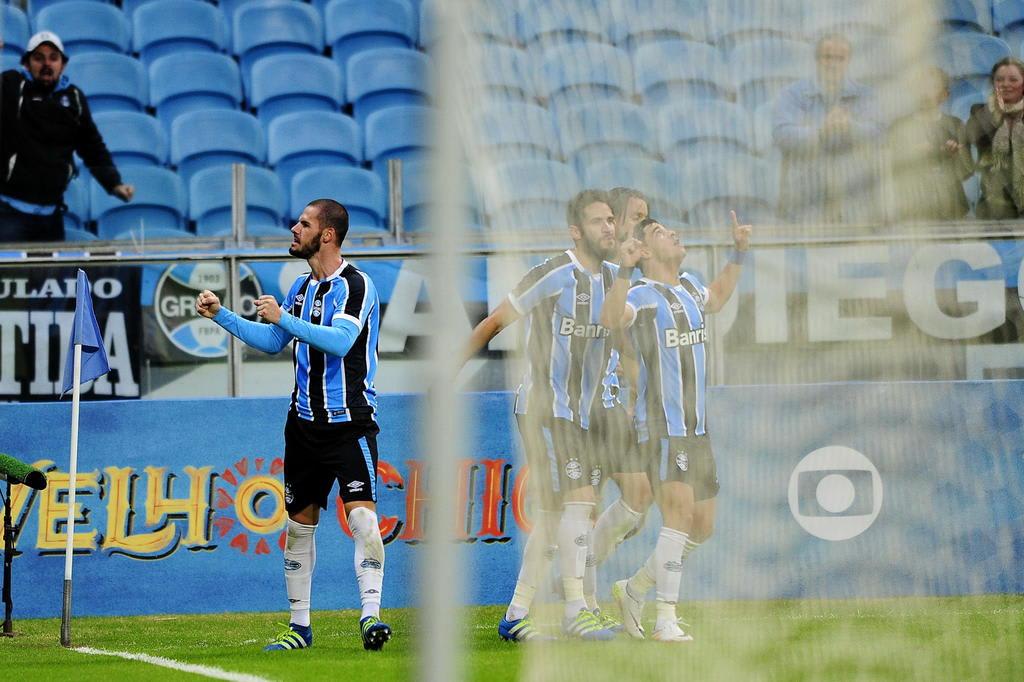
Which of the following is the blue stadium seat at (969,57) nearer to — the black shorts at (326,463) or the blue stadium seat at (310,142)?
the black shorts at (326,463)

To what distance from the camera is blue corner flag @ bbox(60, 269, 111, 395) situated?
5383 millimetres

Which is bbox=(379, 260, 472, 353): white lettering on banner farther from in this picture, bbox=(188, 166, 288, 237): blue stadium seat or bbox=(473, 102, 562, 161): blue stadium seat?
bbox=(473, 102, 562, 161): blue stadium seat

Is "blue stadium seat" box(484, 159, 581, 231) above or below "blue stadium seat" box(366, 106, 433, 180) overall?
below

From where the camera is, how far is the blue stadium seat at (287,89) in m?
9.77

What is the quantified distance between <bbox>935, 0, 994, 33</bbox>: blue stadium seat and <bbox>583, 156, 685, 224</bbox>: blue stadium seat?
21.5 inches

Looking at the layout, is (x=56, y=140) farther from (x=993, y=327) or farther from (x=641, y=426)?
(x=993, y=327)

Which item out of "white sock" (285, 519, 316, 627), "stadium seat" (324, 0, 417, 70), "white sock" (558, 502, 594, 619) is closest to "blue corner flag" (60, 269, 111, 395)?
"white sock" (285, 519, 316, 627)

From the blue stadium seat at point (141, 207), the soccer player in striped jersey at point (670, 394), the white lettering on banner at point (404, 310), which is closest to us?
the soccer player in striped jersey at point (670, 394)

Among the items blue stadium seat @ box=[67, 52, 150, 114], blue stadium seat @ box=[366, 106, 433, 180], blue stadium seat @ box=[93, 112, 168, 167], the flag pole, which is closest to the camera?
the flag pole

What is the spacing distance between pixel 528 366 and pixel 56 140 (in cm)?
502

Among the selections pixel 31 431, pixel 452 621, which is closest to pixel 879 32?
pixel 452 621

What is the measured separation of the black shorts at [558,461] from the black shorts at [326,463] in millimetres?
1876

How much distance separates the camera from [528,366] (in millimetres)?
3535

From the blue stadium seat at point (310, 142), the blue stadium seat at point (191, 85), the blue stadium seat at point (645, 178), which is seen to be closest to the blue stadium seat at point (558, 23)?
the blue stadium seat at point (645, 178)
